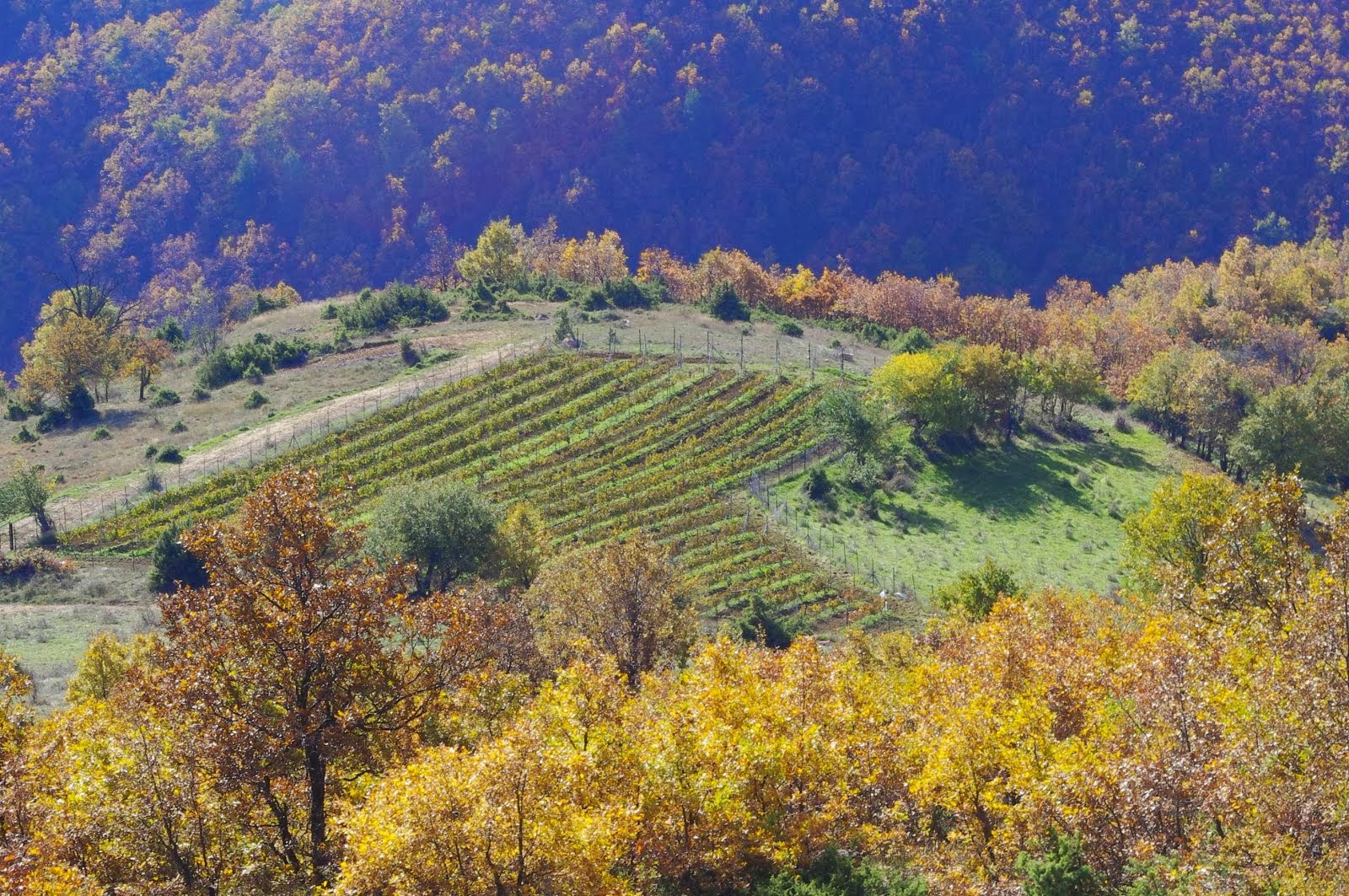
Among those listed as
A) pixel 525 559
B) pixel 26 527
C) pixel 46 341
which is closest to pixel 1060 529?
pixel 525 559

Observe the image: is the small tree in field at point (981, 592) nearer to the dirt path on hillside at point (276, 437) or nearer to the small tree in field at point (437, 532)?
the small tree in field at point (437, 532)

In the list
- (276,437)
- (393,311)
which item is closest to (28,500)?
(276,437)

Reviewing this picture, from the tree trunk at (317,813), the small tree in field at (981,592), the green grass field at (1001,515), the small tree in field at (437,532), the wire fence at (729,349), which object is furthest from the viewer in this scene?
the wire fence at (729,349)

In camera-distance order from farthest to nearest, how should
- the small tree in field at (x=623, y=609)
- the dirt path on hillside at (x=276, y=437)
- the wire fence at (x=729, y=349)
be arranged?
the wire fence at (x=729, y=349), the dirt path on hillside at (x=276, y=437), the small tree in field at (x=623, y=609)

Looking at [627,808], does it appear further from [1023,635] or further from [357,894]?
[1023,635]

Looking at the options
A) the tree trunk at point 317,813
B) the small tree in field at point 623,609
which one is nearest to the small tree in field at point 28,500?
the small tree in field at point 623,609

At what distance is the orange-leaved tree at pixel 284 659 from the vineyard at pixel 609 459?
37.1m

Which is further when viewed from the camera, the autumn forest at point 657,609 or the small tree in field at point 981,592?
the small tree in field at point 981,592

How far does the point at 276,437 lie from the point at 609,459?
25.4 m

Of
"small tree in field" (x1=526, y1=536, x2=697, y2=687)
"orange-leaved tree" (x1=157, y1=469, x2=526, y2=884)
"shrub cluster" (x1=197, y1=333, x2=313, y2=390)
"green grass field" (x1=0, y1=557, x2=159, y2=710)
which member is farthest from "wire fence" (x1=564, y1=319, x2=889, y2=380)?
"orange-leaved tree" (x1=157, y1=469, x2=526, y2=884)

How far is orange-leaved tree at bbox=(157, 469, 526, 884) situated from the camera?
22500 millimetres

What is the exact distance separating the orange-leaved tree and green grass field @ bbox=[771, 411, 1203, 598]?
45.7m

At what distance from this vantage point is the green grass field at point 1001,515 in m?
68.6

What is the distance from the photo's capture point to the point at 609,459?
80.3 metres
